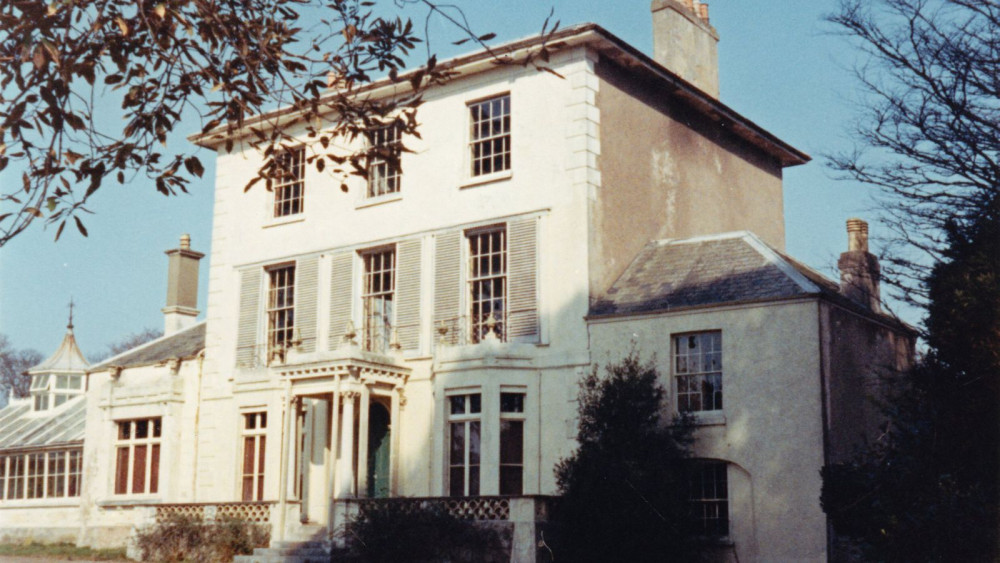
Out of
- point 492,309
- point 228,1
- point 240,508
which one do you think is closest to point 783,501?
point 492,309

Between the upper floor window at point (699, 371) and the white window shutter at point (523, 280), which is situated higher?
the white window shutter at point (523, 280)

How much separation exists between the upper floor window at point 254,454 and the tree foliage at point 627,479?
25.2 feet

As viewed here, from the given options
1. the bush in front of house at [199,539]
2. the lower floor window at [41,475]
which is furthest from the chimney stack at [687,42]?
the lower floor window at [41,475]

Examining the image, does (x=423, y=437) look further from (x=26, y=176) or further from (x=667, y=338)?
(x=26, y=176)

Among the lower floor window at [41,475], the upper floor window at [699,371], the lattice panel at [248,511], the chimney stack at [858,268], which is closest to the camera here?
the upper floor window at [699,371]

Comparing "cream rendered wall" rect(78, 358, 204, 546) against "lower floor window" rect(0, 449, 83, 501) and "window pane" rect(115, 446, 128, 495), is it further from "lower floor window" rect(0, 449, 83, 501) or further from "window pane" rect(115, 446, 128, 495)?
"lower floor window" rect(0, 449, 83, 501)

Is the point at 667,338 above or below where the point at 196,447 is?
above

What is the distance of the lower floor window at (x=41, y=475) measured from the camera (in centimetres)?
3112

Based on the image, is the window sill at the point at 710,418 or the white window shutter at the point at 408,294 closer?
the window sill at the point at 710,418

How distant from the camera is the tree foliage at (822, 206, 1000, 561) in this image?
41.7 feet

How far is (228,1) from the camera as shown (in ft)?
29.2

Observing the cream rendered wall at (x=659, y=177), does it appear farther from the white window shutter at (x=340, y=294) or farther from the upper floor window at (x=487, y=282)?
the white window shutter at (x=340, y=294)

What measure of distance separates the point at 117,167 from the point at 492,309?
14083mm

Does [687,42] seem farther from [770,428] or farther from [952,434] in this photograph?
[952,434]
